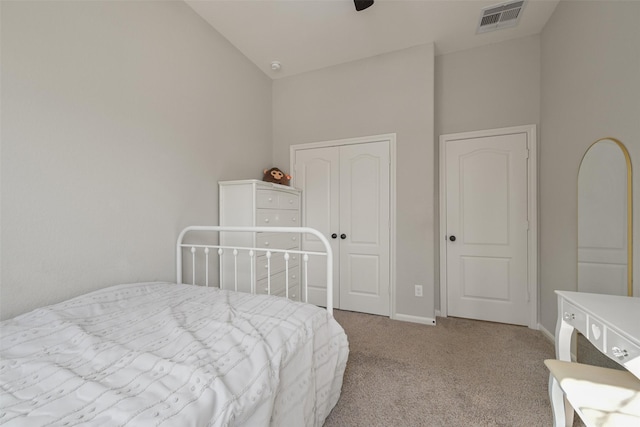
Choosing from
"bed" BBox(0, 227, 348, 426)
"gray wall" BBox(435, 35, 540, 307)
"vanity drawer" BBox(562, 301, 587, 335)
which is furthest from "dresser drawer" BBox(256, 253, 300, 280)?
"vanity drawer" BBox(562, 301, 587, 335)

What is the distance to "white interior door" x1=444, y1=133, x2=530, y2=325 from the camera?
244 centimetres

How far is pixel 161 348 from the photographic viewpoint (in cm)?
83

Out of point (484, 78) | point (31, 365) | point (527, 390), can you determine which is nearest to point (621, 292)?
point (527, 390)

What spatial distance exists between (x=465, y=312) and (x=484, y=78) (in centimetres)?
235

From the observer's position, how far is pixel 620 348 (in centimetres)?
83

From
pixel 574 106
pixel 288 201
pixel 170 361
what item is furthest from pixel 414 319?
pixel 170 361

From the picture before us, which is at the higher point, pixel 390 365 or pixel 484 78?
pixel 484 78

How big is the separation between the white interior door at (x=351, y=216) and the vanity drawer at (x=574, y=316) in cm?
154

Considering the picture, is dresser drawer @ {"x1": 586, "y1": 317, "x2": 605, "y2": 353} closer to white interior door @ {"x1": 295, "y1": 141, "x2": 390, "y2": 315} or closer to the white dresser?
white interior door @ {"x1": 295, "y1": 141, "x2": 390, "y2": 315}

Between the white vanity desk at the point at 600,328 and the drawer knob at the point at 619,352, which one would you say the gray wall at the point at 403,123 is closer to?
the white vanity desk at the point at 600,328

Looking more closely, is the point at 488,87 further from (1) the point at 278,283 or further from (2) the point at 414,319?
(1) the point at 278,283

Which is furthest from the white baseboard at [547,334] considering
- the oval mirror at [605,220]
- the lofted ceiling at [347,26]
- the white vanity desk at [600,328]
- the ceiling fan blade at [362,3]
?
the ceiling fan blade at [362,3]

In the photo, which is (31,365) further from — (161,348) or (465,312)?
(465,312)

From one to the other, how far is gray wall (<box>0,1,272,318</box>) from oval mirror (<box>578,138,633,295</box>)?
2690 mm
